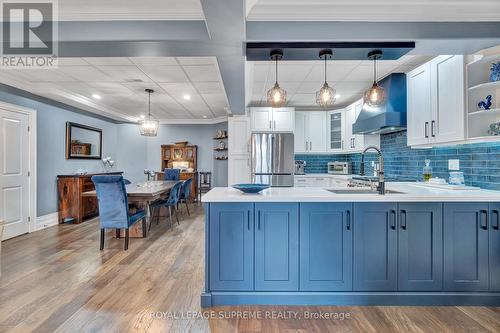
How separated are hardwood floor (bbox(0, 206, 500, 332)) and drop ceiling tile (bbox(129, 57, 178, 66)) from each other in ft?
8.13

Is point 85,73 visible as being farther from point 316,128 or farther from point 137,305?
point 316,128

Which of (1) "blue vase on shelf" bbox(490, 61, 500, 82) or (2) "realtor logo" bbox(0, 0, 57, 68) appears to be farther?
(1) "blue vase on shelf" bbox(490, 61, 500, 82)

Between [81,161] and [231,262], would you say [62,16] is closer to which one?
[231,262]

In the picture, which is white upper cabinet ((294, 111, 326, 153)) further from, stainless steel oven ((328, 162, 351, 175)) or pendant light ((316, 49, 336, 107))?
pendant light ((316, 49, 336, 107))

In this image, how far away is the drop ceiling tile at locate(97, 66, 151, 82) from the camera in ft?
11.8

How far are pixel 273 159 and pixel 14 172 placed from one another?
4340 mm

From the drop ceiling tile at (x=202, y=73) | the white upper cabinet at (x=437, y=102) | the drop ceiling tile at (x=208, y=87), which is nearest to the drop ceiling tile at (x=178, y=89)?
the drop ceiling tile at (x=208, y=87)

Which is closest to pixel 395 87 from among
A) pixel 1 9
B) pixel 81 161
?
pixel 1 9

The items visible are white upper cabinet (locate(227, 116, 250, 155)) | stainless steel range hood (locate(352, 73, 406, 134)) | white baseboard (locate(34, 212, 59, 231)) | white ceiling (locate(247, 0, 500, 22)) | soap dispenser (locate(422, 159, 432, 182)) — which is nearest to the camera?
white ceiling (locate(247, 0, 500, 22))

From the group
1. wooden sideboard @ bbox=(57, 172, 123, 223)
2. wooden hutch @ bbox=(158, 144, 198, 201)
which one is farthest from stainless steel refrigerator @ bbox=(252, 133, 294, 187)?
wooden sideboard @ bbox=(57, 172, 123, 223)

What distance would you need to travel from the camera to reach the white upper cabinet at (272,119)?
5.58m

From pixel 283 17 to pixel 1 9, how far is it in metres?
2.38

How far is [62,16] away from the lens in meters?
2.31

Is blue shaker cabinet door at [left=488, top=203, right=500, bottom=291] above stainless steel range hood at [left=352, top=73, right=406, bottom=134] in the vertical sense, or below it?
below
